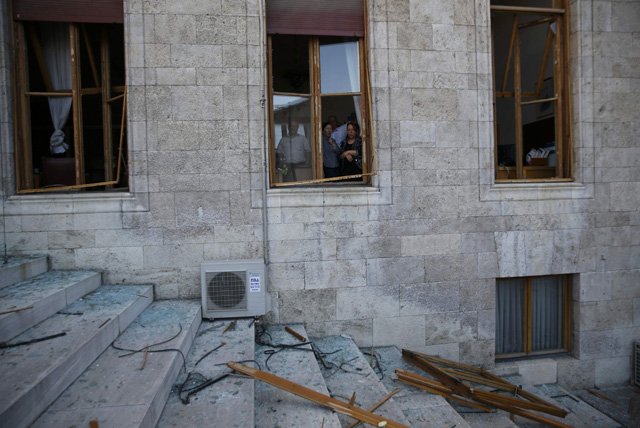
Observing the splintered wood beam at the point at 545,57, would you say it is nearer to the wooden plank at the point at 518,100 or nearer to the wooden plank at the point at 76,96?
the wooden plank at the point at 518,100

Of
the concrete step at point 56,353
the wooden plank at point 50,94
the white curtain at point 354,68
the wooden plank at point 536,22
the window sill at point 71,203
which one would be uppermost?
the wooden plank at point 536,22

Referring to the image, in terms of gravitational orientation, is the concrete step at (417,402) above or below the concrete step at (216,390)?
below

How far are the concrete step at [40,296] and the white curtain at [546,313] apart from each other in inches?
243

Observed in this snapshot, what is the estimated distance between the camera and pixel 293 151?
526 centimetres

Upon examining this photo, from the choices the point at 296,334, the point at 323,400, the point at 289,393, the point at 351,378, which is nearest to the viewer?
the point at 323,400

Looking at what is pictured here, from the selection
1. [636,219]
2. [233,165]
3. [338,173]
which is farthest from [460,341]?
[233,165]

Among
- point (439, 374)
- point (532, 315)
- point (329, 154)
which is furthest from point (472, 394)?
point (329, 154)

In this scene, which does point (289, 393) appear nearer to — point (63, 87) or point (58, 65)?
point (63, 87)

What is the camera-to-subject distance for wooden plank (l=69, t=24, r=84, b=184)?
489 cm

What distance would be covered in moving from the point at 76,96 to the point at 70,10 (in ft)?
3.48

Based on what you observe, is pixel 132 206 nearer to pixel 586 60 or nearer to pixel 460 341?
pixel 460 341

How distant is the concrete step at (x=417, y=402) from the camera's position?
375cm

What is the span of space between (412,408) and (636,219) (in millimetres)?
4644

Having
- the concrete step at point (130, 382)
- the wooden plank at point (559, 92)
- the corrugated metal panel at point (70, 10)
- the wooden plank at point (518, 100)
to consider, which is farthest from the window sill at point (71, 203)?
the wooden plank at point (559, 92)
